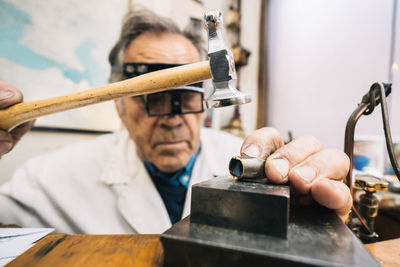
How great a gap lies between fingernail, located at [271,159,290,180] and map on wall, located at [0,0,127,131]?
186 cm

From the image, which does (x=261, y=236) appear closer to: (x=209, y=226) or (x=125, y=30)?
(x=209, y=226)

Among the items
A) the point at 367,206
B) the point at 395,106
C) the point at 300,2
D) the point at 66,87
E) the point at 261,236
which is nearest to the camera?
the point at 261,236

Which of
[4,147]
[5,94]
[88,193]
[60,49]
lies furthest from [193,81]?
[60,49]

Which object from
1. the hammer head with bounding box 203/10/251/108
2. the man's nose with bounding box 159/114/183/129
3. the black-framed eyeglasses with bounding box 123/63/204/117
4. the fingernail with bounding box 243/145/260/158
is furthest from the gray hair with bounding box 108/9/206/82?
the fingernail with bounding box 243/145/260/158

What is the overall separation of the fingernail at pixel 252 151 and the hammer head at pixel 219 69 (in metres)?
0.20

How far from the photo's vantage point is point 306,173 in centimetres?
61

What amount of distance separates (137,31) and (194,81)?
133 cm

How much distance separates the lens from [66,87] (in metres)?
1.75

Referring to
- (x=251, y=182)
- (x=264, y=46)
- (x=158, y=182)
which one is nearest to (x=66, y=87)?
(x=158, y=182)

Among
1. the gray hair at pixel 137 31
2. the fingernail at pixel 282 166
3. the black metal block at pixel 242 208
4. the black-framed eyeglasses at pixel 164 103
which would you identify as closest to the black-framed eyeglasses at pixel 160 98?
the black-framed eyeglasses at pixel 164 103

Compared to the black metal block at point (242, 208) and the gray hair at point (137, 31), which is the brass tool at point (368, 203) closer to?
the black metal block at point (242, 208)

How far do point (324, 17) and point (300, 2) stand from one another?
47 centimetres

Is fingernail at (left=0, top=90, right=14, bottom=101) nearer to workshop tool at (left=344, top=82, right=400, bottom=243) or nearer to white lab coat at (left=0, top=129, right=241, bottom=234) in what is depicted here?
white lab coat at (left=0, top=129, right=241, bottom=234)

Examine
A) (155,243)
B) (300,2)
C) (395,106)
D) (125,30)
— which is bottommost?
(155,243)
